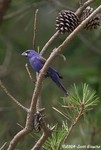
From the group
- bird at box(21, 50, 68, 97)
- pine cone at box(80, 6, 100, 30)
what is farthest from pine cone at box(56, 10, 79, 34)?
bird at box(21, 50, 68, 97)

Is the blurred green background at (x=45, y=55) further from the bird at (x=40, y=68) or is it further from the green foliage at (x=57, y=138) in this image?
the green foliage at (x=57, y=138)

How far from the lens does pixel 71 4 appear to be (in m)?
2.85

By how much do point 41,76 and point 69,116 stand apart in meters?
0.20

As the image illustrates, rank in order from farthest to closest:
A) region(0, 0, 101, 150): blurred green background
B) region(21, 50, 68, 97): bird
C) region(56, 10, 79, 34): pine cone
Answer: region(0, 0, 101, 150): blurred green background, region(21, 50, 68, 97): bird, region(56, 10, 79, 34): pine cone

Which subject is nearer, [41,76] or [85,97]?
[41,76]

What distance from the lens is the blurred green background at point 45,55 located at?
2.21 meters

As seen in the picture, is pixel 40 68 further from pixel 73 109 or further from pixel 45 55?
pixel 45 55

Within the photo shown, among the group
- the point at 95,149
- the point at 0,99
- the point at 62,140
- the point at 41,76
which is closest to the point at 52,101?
the point at 0,99

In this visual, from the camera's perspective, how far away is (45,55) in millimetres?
2756

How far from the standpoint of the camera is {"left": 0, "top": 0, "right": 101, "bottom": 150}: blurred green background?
221 centimetres

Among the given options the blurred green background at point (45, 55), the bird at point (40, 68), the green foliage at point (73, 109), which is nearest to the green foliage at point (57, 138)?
the green foliage at point (73, 109)

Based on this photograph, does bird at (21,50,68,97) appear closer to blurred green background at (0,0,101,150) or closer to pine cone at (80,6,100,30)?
pine cone at (80,6,100,30)

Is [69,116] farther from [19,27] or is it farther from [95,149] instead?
[19,27]

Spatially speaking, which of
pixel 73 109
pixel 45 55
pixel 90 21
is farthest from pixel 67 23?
pixel 45 55
